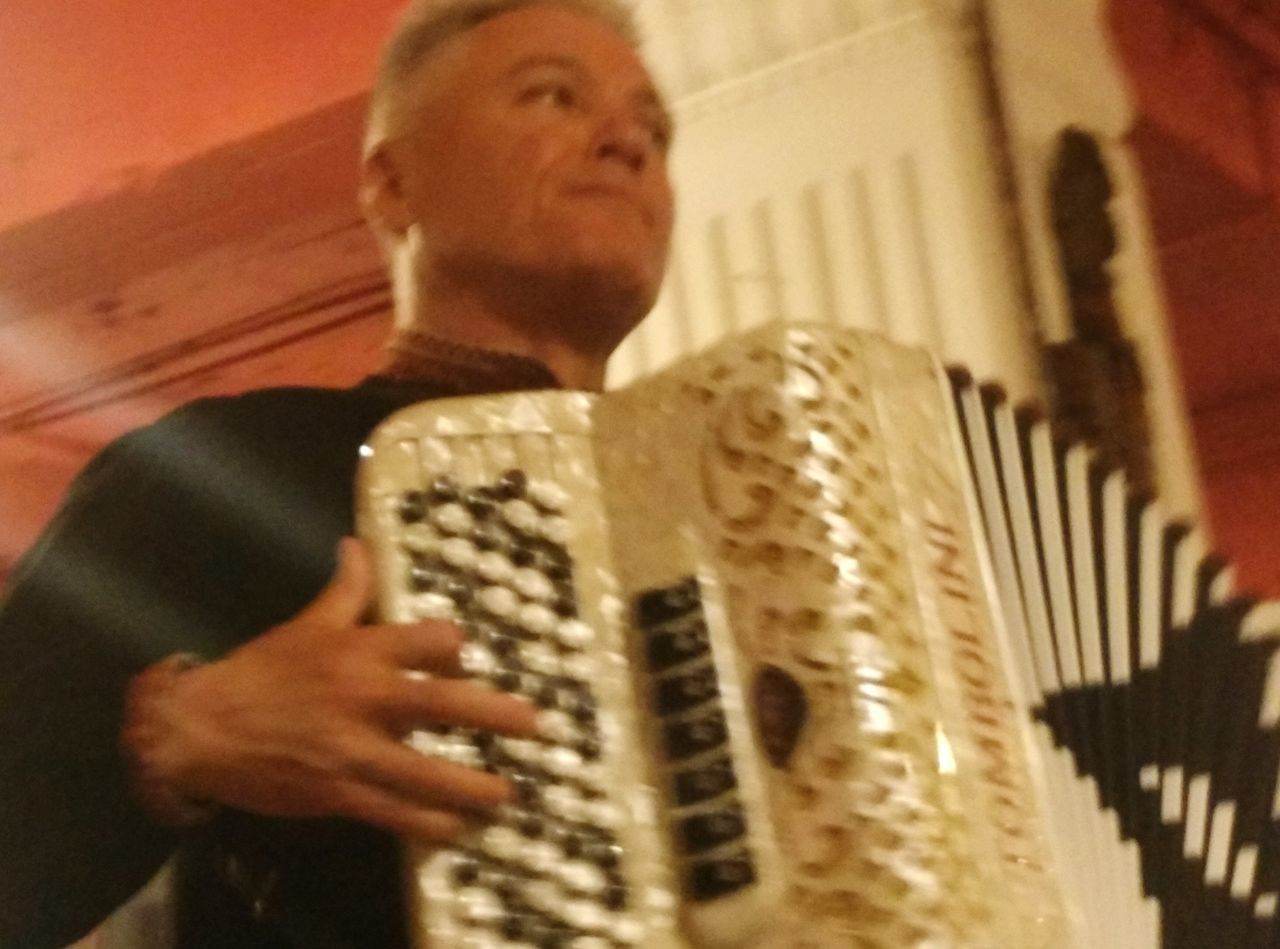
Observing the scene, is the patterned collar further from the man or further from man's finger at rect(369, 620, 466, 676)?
man's finger at rect(369, 620, 466, 676)

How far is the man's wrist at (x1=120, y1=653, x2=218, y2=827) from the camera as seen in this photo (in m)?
0.66

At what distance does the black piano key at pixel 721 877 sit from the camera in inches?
24.3

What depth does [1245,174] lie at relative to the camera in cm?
186

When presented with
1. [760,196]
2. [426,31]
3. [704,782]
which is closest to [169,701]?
[704,782]

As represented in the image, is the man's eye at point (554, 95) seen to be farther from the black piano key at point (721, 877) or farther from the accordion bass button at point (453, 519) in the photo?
the black piano key at point (721, 877)

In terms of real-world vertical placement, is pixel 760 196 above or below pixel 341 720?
above

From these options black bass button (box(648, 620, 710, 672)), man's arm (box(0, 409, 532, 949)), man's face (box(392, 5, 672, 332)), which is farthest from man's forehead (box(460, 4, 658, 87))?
black bass button (box(648, 620, 710, 672))

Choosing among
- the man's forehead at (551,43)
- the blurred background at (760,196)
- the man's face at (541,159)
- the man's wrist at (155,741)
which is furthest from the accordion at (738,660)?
the blurred background at (760,196)

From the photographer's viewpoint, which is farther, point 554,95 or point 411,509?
point 554,95

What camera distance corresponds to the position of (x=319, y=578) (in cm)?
79

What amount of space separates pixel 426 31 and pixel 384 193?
106 millimetres

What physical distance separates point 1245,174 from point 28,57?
139 centimetres

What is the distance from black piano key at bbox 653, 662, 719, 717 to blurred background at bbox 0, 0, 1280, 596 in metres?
0.67

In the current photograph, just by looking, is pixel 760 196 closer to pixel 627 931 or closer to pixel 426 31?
pixel 426 31
